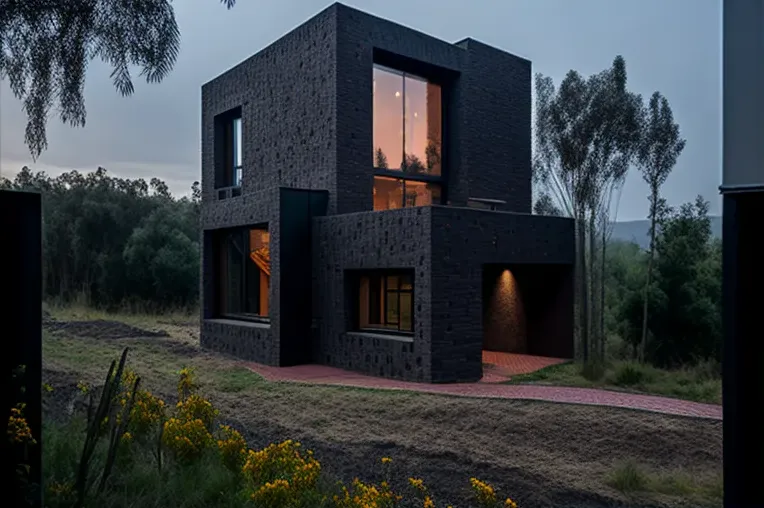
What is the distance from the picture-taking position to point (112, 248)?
77.3 feet

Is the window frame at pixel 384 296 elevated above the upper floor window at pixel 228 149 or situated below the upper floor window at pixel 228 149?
below

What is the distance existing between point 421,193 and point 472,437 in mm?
8355

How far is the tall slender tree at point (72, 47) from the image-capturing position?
4807 mm

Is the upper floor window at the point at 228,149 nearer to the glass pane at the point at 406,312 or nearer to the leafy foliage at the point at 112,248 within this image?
the glass pane at the point at 406,312

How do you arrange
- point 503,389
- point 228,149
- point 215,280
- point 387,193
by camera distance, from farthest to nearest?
point 228,149
point 215,280
point 387,193
point 503,389

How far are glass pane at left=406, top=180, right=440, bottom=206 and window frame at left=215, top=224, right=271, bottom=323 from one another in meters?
3.47

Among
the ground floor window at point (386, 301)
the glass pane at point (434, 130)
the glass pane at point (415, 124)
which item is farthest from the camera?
the glass pane at point (434, 130)

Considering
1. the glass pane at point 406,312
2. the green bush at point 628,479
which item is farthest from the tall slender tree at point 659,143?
the green bush at point 628,479

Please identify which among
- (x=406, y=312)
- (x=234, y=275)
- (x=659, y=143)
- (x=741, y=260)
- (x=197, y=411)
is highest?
(x=659, y=143)

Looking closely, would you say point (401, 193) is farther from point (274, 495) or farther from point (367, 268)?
point (274, 495)

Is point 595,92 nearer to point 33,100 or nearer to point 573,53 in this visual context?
point 573,53

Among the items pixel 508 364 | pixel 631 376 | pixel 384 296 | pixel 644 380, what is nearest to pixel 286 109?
pixel 384 296

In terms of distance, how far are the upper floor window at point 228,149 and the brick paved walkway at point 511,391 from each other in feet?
21.5

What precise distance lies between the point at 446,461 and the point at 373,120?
8823 mm
